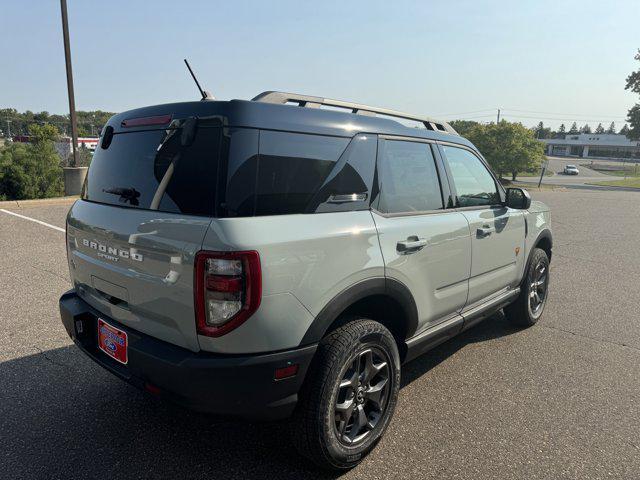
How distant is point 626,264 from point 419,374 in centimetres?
586

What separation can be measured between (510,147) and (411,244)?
36773 millimetres

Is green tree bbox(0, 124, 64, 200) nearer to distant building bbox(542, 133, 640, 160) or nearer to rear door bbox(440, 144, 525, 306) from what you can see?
rear door bbox(440, 144, 525, 306)

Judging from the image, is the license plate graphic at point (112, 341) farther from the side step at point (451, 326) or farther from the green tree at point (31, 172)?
the green tree at point (31, 172)

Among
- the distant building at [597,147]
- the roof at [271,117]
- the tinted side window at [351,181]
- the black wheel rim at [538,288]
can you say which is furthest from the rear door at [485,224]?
the distant building at [597,147]

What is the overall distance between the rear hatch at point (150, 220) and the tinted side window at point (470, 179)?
193 centimetres

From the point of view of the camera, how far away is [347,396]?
8.05 feet

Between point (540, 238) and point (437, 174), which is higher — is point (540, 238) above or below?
below

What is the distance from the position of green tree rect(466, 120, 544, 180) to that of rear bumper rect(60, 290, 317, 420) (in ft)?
120

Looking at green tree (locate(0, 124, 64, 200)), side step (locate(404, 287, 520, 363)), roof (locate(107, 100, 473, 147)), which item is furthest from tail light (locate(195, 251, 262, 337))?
Answer: green tree (locate(0, 124, 64, 200))

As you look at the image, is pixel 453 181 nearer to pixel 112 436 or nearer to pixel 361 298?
pixel 361 298

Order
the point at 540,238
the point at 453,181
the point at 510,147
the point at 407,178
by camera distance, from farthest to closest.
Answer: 1. the point at 510,147
2. the point at 540,238
3. the point at 453,181
4. the point at 407,178

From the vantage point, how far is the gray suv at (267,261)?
1983 millimetres

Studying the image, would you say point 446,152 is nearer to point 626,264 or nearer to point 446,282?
point 446,282

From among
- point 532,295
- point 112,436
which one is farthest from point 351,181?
point 532,295
